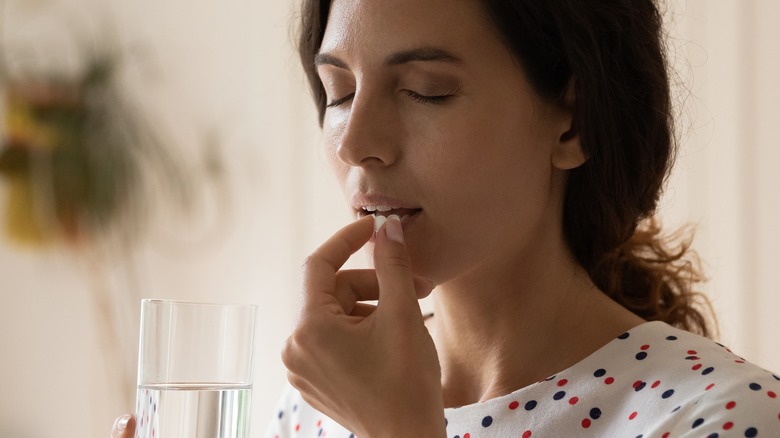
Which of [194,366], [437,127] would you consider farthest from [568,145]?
[194,366]

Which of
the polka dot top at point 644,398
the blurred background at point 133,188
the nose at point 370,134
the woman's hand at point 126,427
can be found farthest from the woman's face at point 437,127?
the blurred background at point 133,188

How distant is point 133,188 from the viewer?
2.89 m

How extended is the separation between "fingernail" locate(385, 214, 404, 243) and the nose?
6 centimetres

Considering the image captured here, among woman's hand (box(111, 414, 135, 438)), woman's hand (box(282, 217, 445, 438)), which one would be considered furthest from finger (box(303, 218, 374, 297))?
woman's hand (box(111, 414, 135, 438))

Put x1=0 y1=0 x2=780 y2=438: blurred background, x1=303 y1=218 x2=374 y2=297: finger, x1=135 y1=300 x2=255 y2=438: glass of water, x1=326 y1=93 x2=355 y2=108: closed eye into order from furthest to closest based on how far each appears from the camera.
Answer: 1. x1=0 y1=0 x2=780 y2=438: blurred background
2. x1=326 y1=93 x2=355 y2=108: closed eye
3. x1=303 y1=218 x2=374 y2=297: finger
4. x1=135 y1=300 x2=255 y2=438: glass of water

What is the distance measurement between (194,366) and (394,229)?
0.90ft

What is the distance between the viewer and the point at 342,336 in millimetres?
932

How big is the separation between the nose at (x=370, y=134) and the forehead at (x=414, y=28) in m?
0.05

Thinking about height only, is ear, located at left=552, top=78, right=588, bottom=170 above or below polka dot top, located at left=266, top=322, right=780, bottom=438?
above

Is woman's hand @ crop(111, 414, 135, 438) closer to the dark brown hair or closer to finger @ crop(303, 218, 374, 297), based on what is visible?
finger @ crop(303, 218, 374, 297)

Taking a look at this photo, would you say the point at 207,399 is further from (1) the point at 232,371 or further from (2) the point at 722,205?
(2) the point at 722,205

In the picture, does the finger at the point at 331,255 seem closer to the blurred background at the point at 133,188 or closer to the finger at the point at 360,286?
the finger at the point at 360,286

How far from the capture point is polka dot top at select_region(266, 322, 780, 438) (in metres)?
0.91

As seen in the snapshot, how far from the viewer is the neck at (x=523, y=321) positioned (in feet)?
3.67
